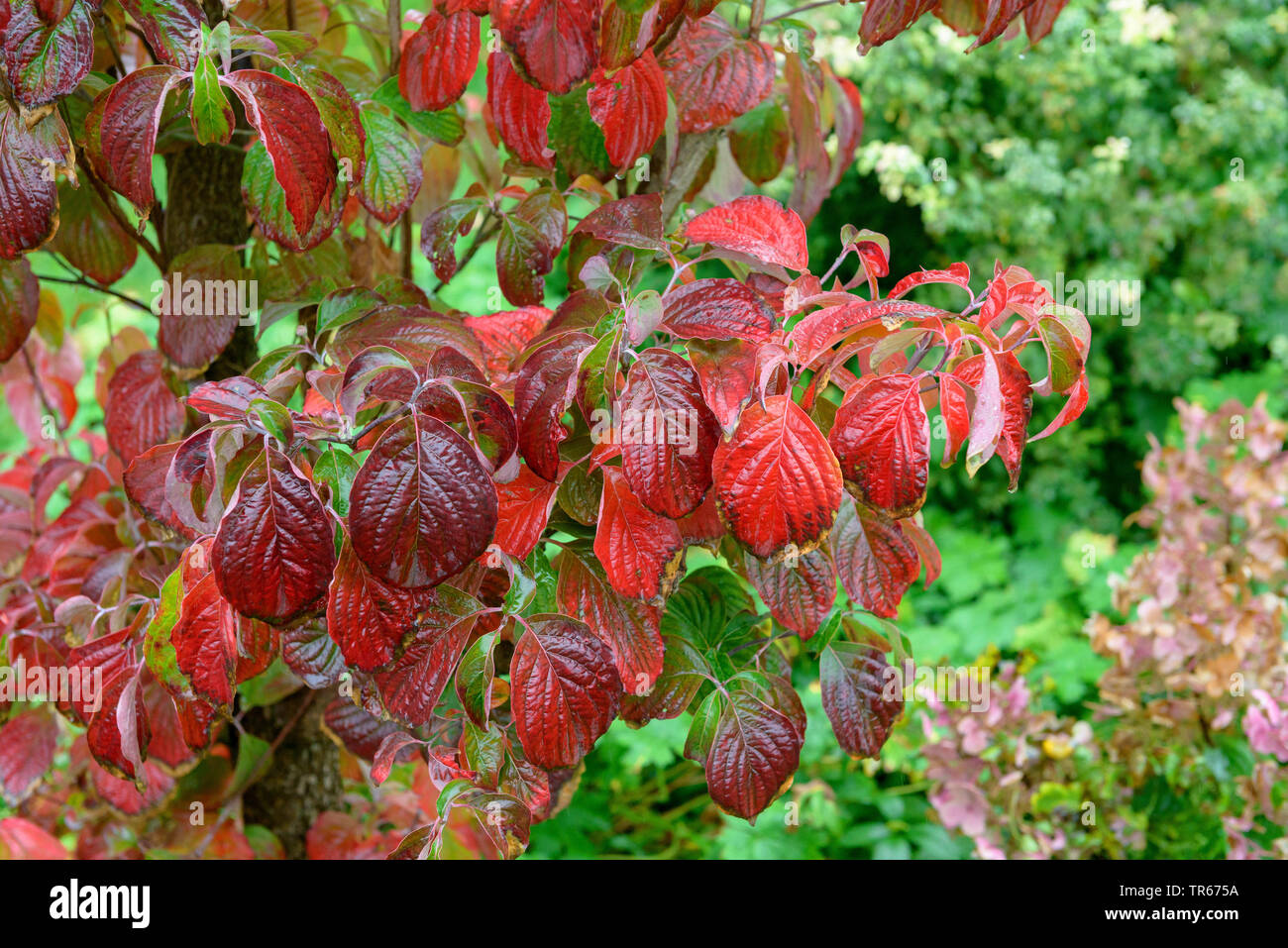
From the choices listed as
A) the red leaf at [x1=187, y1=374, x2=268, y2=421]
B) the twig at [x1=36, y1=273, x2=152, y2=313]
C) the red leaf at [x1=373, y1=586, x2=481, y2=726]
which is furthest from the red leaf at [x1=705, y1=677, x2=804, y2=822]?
the twig at [x1=36, y1=273, x2=152, y2=313]

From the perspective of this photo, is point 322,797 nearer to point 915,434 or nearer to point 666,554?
point 666,554

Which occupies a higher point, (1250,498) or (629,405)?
(629,405)

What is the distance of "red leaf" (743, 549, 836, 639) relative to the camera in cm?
87

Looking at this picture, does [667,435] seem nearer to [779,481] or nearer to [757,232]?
[779,481]

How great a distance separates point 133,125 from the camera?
0.77 m

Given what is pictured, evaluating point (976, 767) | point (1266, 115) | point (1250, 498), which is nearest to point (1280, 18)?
point (1266, 115)

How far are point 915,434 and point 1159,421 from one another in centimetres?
282

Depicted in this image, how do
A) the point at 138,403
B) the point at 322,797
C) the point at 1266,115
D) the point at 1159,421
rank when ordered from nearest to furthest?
the point at 138,403 < the point at 322,797 < the point at 1266,115 < the point at 1159,421

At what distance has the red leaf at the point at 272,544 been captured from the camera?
0.67 metres

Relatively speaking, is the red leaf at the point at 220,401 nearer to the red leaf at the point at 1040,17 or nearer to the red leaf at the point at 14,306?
the red leaf at the point at 14,306

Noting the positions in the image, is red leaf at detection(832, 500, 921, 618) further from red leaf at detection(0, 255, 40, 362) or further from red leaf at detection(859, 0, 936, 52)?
red leaf at detection(0, 255, 40, 362)

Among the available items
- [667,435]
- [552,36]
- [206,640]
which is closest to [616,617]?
[667,435]

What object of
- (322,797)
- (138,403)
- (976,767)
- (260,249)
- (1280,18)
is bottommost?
(976,767)

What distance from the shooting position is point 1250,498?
1735 millimetres
